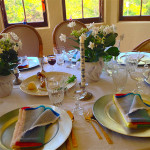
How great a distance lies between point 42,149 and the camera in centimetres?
57

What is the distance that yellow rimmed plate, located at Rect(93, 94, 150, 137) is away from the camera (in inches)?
24.5

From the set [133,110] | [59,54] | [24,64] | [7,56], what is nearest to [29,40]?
[24,64]

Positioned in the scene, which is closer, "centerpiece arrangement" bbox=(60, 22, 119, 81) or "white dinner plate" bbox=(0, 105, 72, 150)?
"white dinner plate" bbox=(0, 105, 72, 150)

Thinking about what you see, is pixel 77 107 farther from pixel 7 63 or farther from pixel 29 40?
pixel 29 40

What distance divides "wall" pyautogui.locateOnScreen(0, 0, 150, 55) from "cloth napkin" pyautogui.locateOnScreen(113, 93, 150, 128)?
2124mm

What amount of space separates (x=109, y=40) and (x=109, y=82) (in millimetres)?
272

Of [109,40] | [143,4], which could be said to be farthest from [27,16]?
[109,40]

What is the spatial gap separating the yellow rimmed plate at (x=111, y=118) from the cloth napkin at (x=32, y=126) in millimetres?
187

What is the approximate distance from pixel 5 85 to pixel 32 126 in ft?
1.38

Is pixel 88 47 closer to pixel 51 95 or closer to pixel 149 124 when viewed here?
pixel 51 95

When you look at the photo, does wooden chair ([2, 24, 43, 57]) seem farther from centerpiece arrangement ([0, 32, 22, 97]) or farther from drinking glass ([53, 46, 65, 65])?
centerpiece arrangement ([0, 32, 22, 97])

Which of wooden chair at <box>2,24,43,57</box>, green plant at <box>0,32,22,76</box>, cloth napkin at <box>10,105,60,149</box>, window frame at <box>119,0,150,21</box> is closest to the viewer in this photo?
cloth napkin at <box>10,105,60,149</box>

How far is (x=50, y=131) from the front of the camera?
2.13 ft

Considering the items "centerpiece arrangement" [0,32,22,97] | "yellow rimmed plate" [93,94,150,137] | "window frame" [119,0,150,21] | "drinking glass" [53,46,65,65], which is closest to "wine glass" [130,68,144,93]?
"yellow rimmed plate" [93,94,150,137]
